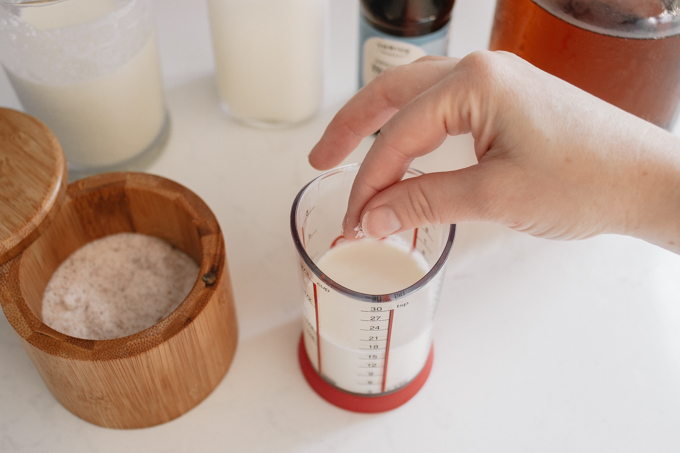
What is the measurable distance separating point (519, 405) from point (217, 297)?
12.2 inches

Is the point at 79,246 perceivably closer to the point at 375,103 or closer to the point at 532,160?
the point at 375,103

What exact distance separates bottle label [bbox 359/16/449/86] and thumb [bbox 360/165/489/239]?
258 mm

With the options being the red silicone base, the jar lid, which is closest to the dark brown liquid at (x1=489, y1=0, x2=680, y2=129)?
the red silicone base

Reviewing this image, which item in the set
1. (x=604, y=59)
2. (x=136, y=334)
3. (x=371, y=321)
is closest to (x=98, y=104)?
(x=136, y=334)

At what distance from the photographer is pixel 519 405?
0.57 meters

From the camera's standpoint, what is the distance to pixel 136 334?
1.55 feet

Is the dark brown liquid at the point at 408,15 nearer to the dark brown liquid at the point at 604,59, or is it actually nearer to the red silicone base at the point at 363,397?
the dark brown liquid at the point at 604,59

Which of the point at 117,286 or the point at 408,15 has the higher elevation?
the point at 408,15

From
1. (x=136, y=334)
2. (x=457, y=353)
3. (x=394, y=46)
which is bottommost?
(x=457, y=353)

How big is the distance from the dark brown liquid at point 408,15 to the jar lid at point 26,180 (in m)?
0.37

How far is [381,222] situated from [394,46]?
29 cm

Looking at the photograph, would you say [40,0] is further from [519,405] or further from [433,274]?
[519,405]

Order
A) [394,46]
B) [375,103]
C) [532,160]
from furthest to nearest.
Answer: [394,46]
[375,103]
[532,160]

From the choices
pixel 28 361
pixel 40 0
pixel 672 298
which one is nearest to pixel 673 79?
pixel 672 298
